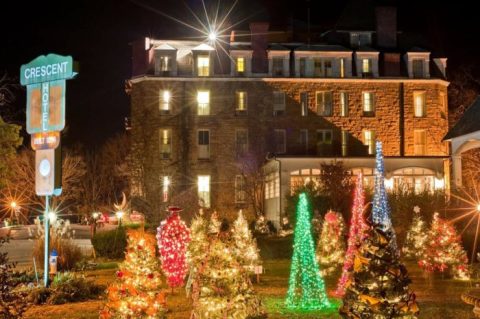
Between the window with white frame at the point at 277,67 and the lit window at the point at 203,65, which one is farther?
the window with white frame at the point at 277,67

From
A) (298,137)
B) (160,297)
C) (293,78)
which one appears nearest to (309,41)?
(293,78)

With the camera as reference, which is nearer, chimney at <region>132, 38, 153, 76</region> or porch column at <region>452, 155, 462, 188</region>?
porch column at <region>452, 155, 462, 188</region>

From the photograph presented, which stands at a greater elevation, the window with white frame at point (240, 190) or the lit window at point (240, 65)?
the lit window at point (240, 65)

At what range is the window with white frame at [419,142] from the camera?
4769 centimetres

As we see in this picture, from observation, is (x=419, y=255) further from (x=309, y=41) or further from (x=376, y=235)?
(x=309, y=41)

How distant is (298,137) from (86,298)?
3132 centimetres

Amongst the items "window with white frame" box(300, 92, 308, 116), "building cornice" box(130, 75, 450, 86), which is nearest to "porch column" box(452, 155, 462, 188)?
"building cornice" box(130, 75, 450, 86)

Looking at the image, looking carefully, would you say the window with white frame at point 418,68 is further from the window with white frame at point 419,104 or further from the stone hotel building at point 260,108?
the window with white frame at point 419,104

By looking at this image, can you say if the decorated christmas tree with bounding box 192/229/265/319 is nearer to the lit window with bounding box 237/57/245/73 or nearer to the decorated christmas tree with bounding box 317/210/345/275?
the decorated christmas tree with bounding box 317/210/345/275

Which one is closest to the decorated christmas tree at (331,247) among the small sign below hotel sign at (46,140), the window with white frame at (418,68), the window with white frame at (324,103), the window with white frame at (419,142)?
the small sign below hotel sign at (46,140)

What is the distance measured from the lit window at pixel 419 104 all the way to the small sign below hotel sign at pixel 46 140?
3546 cm

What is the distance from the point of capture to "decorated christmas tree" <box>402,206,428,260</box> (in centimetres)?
2402

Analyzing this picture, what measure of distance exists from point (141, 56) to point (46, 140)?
3131 cm

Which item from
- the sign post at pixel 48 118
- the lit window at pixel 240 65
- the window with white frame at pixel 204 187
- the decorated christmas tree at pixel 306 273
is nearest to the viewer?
the decorated christmas tree at pixel 306 273
